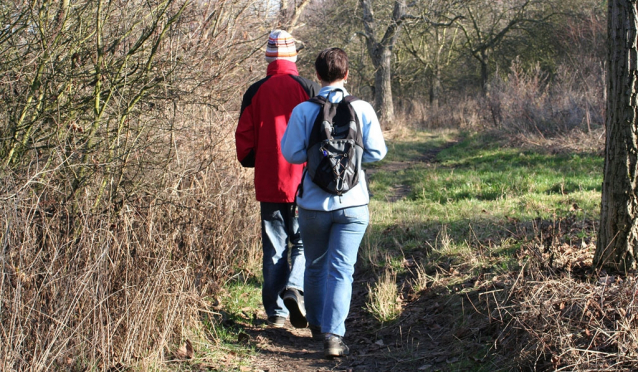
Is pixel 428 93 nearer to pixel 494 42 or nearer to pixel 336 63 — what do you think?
pixel 494 42

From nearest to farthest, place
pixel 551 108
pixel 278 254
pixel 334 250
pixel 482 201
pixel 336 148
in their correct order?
pixel 336 148 < pixel 334 250 < pixel 278 254 < pixel 482 201 < pixel 551 108

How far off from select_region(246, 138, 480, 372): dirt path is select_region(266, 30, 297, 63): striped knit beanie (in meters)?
2.05

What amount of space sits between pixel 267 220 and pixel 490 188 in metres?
5.21

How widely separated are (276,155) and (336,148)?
29.4 inches

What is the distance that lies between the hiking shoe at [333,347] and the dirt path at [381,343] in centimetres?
9

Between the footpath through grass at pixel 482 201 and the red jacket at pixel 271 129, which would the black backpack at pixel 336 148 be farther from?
the footpath through grass at pixel 482 201

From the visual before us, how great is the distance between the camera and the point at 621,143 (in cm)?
392

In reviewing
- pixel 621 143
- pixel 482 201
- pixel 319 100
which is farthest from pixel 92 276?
pixel 482 201

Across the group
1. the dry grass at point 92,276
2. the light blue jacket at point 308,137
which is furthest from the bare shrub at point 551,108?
the dry grass at point 92,276

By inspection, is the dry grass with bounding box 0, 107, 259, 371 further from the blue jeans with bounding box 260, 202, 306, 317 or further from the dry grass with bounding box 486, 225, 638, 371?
the dry grass with bounding box 486, 225, 638, 371

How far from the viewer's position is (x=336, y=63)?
12.6ft

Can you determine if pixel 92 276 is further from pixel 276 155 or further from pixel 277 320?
pixel 277 320

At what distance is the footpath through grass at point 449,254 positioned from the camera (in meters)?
4.14

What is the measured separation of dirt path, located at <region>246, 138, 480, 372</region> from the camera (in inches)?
159
